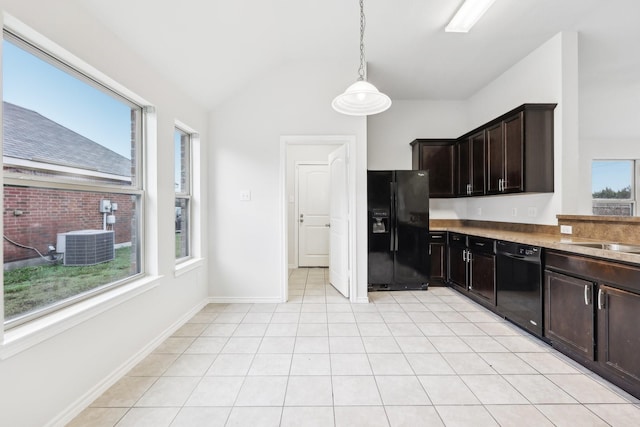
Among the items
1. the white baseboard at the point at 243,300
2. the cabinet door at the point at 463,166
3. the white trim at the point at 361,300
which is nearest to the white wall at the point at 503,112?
the cabinet door at the point at 463,166

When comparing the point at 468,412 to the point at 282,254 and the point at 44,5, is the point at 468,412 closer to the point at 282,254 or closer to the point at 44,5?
the point at 282,254

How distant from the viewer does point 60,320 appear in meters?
1.49

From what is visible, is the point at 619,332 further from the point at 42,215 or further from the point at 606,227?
the point at 42,215

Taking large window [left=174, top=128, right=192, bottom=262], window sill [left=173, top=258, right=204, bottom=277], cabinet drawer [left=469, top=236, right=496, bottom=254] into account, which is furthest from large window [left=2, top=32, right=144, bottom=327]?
cabinet drawer [left=469, top=236, right=496, bottom=254]

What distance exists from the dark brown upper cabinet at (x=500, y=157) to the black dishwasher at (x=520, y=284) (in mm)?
757

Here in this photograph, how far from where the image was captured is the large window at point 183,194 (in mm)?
2982

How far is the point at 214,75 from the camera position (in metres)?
2.89

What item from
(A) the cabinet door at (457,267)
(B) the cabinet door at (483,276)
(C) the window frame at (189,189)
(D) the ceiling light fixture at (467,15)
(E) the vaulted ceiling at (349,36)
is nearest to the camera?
(E) the vaulted ceiling at (349,36)

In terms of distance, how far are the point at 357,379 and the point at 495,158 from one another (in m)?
3.03

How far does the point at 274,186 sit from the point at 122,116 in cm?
165

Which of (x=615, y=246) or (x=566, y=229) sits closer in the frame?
(x=615, y=246)

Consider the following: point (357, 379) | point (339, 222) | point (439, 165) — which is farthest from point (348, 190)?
point (357, 379)

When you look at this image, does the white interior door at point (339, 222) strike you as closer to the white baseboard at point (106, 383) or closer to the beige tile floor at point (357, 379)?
the beige tile floor at point (357, 379)

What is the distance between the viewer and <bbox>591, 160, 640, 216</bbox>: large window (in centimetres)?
543
